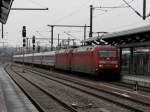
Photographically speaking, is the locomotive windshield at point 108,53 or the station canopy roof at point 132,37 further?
the locomotive windshield at point 108,53

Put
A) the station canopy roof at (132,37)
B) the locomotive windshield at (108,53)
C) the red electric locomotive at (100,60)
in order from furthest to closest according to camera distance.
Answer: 1. the locomotive windshield at (108,53)
2. the red electric locomotive at (100,60)
3. the station canopy roof at (132,37)

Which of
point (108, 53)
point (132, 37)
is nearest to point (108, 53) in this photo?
point (108, 53)

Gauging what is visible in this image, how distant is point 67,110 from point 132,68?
23.3 metres

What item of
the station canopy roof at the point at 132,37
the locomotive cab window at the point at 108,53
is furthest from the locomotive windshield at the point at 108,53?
the station canopy roof at the point at 132,37

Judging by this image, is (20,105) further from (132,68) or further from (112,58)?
(132,68)

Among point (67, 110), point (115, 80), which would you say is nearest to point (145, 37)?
point (115, 80)

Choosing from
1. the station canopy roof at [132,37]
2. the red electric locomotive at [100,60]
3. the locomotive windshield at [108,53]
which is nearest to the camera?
the station canopy roof at [132,37]

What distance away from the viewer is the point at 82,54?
42.4m

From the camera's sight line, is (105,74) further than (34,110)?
Yes

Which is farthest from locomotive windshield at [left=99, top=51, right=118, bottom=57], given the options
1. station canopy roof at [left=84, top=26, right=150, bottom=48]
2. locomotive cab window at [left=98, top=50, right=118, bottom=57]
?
station canopy roof at [left=84, top=26, right=150, bottom=48]

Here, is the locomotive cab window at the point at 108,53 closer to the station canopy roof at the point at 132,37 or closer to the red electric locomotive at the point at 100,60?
the red electric locomotive at the point at 100,60

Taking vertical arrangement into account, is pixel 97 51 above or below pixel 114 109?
above

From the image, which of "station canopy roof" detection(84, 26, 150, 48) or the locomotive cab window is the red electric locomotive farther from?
"station canopy roof" detection(84, 26, 150, 48)

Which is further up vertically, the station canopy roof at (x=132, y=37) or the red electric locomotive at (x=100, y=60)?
the station canopy roof at (x=132, y=37)
